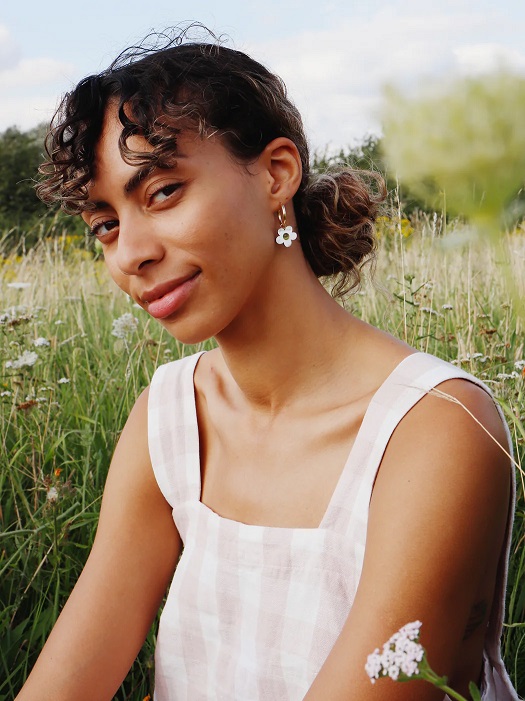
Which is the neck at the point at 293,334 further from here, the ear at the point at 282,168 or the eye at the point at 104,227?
the eye at the point at 104,227

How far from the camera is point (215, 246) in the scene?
1477mm

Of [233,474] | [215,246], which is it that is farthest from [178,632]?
[215,246]

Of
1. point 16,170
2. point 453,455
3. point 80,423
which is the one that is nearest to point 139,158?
point 453,455

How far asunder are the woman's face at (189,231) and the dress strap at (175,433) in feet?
1.22

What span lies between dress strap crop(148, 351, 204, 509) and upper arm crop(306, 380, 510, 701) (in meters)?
0.57

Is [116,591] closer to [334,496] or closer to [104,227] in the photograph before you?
[334,496]

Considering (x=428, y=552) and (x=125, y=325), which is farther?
Result: (x=125, y=325)

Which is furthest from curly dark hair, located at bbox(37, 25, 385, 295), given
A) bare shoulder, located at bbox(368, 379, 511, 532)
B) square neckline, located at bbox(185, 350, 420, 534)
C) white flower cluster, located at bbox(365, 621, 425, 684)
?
white flower cluster, located at bbox(365, 621, 425, 684)

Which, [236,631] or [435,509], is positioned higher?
[435,509]

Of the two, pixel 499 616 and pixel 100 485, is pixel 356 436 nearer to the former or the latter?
pixel 499 616

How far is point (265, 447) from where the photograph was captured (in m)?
1.69

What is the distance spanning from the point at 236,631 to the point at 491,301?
2.35 metres

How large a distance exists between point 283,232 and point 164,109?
33 cm

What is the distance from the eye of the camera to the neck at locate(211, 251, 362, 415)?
1600 millimetres
